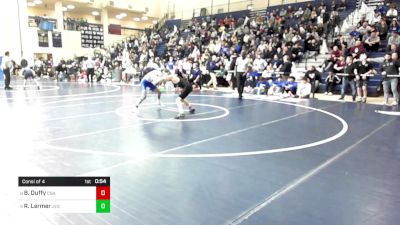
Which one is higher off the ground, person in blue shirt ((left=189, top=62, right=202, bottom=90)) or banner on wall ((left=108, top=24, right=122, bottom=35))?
banner on wall ((left=108, top=24, right=122, bottom=35))

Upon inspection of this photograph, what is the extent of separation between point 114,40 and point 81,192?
111ft

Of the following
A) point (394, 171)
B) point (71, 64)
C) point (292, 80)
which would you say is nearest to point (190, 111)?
point (394, 171)

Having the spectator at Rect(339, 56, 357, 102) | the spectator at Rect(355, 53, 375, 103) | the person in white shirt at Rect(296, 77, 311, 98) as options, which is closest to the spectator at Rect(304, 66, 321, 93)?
the person in white shirt at Rect(296, 77, 311, 98)

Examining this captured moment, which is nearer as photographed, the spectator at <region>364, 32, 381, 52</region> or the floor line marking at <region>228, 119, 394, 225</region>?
the floor line marking at <region>228, 119, 394, 225</region>

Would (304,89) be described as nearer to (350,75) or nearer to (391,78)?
(350,75)

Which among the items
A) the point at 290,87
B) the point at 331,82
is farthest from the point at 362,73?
the point at 290,87

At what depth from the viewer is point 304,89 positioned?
1222cm

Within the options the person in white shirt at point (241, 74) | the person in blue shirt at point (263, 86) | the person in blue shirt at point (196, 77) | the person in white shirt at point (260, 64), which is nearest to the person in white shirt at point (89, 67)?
the person in blue shirt at point (196, 77)

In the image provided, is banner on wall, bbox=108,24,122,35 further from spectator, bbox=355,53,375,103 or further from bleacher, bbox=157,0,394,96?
spectator, bbox=355,53,375,103

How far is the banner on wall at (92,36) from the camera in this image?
3193 centimetres
